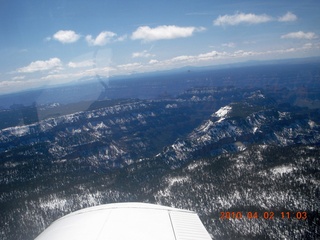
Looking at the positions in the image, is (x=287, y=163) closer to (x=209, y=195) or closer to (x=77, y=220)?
(x=209, y=195)

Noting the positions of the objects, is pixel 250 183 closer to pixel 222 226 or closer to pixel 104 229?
pixel 222 226

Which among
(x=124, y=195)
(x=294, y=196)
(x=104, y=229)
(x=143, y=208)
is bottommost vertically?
(x=124, y=195)

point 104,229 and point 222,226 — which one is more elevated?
point 104,229

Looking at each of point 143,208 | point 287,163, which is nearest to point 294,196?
point 287,163

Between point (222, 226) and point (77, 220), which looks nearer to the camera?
point (77, 220)

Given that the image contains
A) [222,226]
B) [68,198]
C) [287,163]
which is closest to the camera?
[222,226]

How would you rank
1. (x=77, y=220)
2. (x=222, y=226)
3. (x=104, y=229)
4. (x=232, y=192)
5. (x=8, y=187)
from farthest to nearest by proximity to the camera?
(x=8, y=187)
(x=232, y=192)
(x=222, y=226)
(x=77, y=220)
(x=104, y=229)

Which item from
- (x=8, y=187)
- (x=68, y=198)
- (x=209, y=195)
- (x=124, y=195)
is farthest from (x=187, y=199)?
(x=8, y=187)
